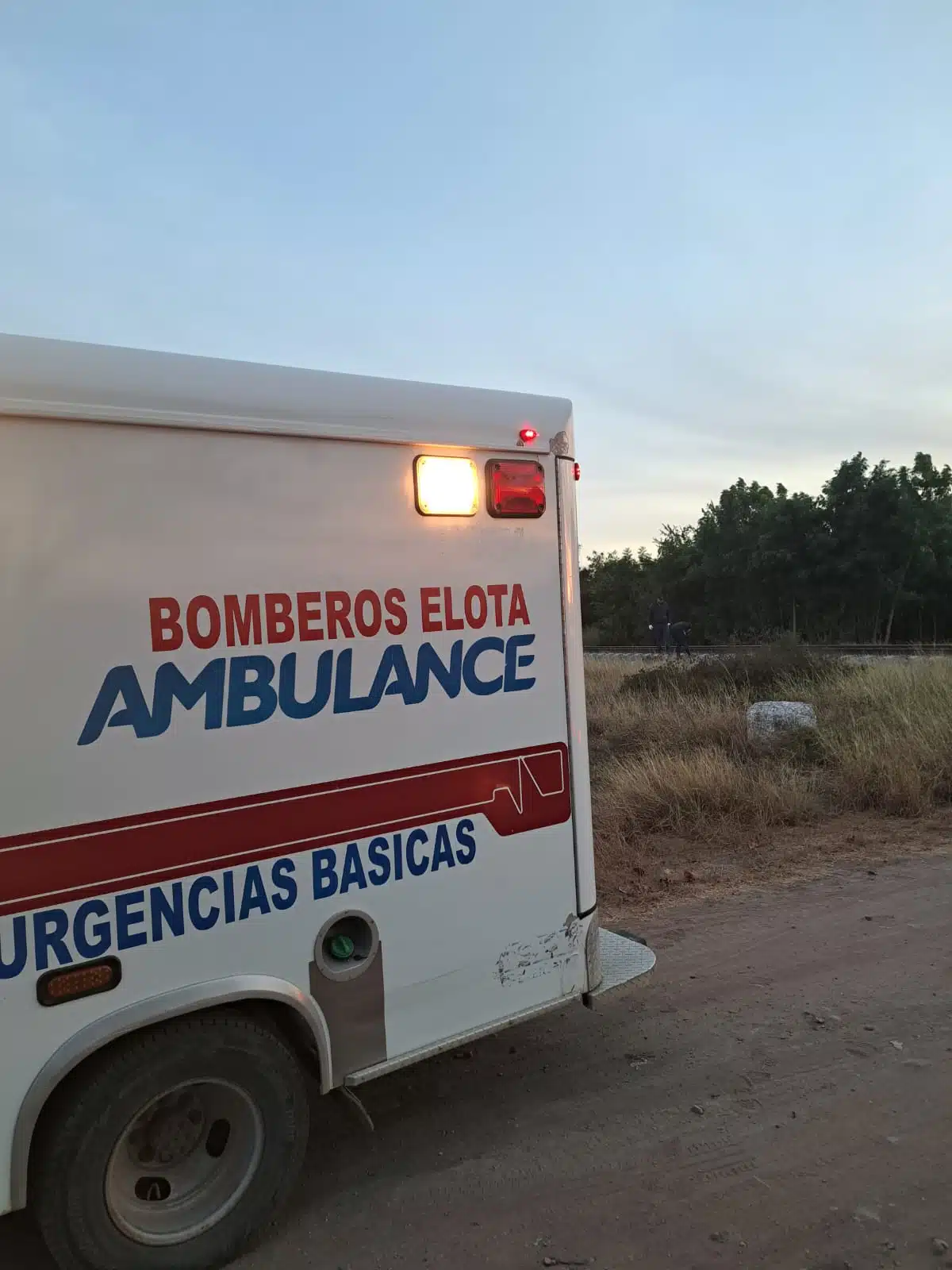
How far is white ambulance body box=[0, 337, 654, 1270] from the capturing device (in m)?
2.51

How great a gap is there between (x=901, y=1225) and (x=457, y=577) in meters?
2.59

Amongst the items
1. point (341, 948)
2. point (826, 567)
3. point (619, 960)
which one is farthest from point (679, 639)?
point (341, 948)

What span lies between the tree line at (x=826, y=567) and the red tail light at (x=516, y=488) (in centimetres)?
2973

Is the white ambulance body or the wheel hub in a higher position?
the white ambulance body

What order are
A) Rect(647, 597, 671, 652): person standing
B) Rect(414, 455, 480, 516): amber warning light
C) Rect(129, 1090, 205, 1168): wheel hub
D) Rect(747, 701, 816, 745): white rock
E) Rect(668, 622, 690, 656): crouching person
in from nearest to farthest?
Rect(129, 1090, 205, 1168): wheel hub, Rect(414, 455, 480, 516): amber warning light, Rect(747, 701, 816, 745): white rock, Rect(668, 622, 690, 656): crouching person, Rect(647, 597, 671, 652): person standing

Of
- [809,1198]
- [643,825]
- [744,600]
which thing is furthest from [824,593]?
[809,1198]

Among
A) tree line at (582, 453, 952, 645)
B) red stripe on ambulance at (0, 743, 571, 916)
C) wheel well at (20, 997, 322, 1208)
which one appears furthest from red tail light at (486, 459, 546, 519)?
tree line at (582, 453, 952, 645)

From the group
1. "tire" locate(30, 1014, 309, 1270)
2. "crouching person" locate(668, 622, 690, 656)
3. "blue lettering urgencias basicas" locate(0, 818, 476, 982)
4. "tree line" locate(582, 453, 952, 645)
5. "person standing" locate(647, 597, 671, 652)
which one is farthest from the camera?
"tree line" locate(582, 453, 952, 645)

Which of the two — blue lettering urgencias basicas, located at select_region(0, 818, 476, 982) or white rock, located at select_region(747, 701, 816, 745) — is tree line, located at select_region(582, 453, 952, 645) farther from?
blue lettering urgencias basicas, located at select_region(0, 818, 476, 982)

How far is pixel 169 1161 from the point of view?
9.44ft

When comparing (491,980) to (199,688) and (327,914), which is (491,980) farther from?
(199,688)

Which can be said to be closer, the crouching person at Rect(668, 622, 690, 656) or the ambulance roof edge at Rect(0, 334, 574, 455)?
the ambulance roof edge at Rect(0, 334, 574, 455)

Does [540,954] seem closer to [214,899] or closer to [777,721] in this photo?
[214,899]

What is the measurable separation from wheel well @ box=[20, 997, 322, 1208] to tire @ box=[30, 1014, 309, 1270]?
12mm
